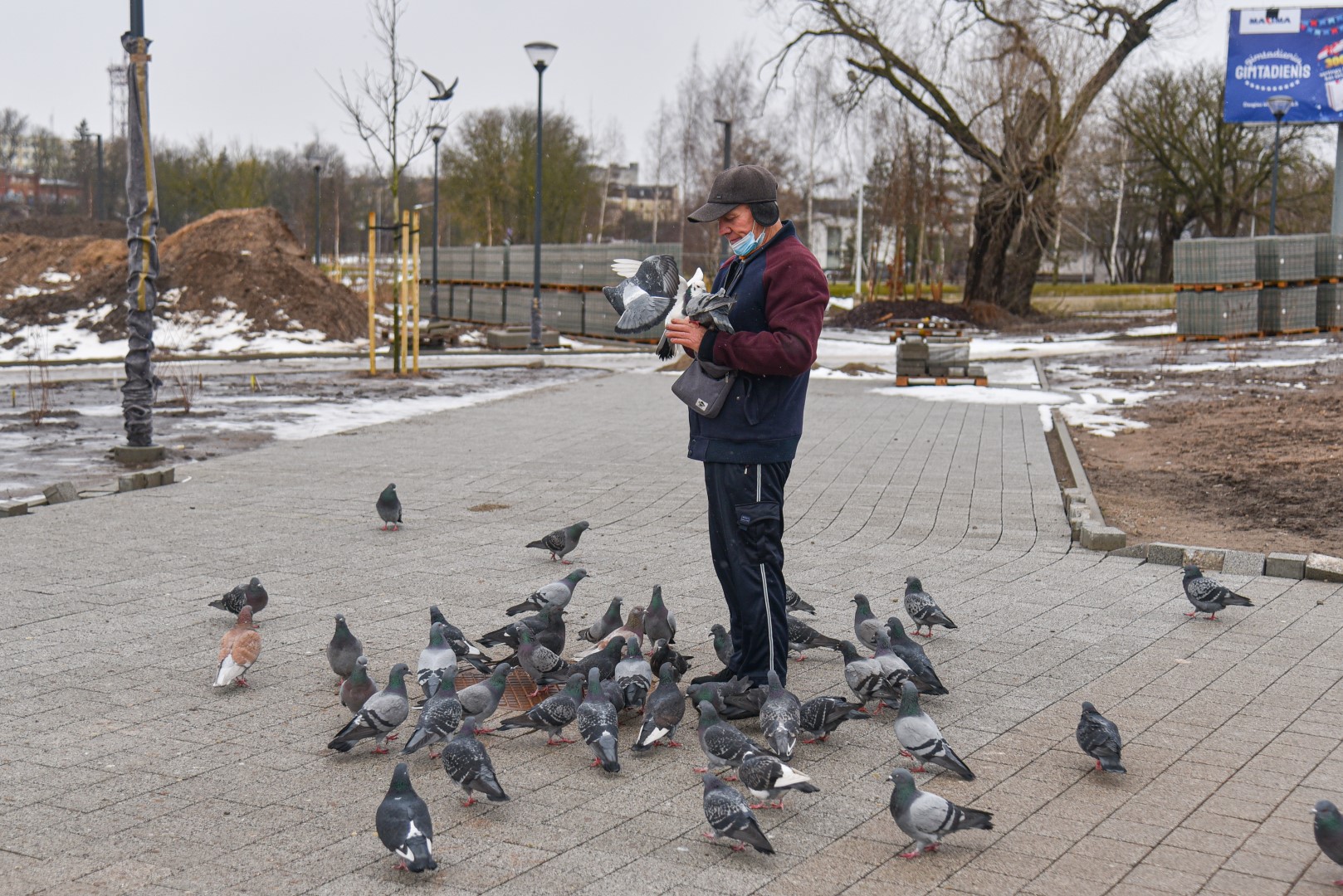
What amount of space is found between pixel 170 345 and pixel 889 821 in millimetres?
A: 29855

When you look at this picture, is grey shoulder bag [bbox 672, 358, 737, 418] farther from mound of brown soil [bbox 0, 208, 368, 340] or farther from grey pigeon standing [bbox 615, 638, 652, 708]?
mound of brown soil [bbox 0, 208, 368, 340]

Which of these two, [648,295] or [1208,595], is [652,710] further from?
[1208,595]

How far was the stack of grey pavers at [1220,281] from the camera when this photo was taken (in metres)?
29.7

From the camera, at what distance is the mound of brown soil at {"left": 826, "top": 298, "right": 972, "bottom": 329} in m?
41.2

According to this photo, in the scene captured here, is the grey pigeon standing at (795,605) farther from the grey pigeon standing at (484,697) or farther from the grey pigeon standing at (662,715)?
the grey pigeon standing at (484,697)

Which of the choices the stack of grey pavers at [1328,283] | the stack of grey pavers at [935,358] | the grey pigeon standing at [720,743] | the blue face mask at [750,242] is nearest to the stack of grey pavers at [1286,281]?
the stack of grey pavers at [1328,283]

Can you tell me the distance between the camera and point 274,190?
7962cm

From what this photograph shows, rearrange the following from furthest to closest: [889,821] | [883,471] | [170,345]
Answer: [170,345]
[883,471]
[889,821]

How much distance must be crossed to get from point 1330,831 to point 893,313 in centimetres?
3900

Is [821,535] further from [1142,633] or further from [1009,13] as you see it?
[1009,13]

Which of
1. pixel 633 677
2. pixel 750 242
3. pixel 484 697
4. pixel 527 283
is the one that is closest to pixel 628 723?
pixel 633 677

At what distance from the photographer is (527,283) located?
40312 millimetres

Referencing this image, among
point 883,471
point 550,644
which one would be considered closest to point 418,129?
point 883,471

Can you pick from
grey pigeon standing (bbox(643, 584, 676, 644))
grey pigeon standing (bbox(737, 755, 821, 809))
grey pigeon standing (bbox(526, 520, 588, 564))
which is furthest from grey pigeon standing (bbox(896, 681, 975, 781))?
grey pigeon standing (bbox(526, 520, 588, 564))
